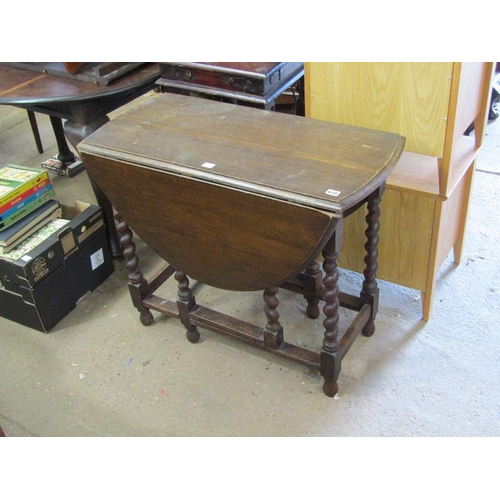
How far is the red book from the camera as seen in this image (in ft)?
6.86

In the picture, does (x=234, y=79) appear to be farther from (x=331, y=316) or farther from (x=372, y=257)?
(x=331, y=316)

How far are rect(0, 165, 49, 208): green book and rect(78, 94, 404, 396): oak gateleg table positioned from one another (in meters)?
0.45

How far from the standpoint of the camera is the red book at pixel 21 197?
2.09 meters

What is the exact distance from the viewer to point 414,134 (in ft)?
5.85

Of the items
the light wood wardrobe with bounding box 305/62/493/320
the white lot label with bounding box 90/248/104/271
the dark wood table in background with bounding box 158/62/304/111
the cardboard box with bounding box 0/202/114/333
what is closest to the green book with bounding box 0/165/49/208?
the cardboard box with bounding box 0/202/114/333

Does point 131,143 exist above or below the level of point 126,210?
above

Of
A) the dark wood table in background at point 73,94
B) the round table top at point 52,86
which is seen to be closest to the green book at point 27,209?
the dark wood table in background at point 73,94

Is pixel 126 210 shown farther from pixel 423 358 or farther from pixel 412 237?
pixel 423 358
